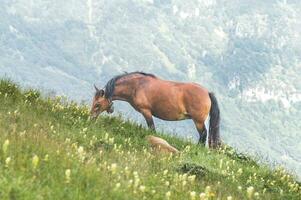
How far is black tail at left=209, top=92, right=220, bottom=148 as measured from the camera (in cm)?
2239

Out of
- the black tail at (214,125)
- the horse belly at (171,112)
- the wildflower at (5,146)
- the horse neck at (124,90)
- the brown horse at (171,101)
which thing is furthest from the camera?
the horse neck at (124,90)

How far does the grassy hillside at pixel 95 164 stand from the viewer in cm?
710

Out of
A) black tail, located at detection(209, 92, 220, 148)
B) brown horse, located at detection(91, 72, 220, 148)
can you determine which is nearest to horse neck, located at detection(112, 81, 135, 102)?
brown horse, located at detection(91, 72, 220, 148)

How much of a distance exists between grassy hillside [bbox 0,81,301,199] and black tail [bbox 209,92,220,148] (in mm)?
2052

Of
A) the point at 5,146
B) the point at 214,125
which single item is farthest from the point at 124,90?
the point at 5,146

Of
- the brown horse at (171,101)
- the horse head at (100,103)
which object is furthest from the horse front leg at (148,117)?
the horse head at (100,103)

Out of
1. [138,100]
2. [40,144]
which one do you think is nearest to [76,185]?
[40,144]

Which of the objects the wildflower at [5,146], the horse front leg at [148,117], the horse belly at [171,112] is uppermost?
the wildflower at [5,146]

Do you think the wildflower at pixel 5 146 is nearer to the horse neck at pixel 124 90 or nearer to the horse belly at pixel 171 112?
the horse belly at pixel 171 112

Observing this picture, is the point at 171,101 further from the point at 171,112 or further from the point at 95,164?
the point at 95,164

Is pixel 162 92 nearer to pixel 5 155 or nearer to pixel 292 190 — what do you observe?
pixel 292 190

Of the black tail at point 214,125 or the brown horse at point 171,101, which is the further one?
the brown horse at point 171,101

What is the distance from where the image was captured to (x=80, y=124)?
1573 cm

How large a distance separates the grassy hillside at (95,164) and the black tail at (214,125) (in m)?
2.05
